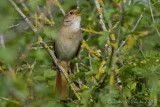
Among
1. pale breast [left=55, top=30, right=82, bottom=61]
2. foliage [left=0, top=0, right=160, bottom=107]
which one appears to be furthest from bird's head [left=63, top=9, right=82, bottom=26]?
foliage [left=0, top=0, right=160, bottom=107]

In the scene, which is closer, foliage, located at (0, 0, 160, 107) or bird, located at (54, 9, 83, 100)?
foliage, located at (0, 0, 160, 107)

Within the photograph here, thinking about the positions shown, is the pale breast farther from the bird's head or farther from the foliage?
the foliage

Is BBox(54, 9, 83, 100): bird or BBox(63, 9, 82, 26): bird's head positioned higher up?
BBox(63, 9, 82, 26): bird's head

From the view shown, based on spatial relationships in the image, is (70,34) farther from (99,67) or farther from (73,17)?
(99,67)

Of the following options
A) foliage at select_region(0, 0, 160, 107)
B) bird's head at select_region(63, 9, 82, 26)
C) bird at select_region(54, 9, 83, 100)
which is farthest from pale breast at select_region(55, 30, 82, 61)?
foliage at select_region(0, 0, 160, 107)

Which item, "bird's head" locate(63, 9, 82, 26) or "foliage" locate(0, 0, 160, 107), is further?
"bird's head" locate(63, 9, 82, 26)

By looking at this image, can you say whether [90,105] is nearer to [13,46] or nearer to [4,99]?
[4,99]

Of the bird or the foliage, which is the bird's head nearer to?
the bird

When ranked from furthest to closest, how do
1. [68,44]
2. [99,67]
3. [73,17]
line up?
[68,44] → [73,17] → [99,67]

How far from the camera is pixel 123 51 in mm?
2926

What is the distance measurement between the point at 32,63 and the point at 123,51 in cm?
98

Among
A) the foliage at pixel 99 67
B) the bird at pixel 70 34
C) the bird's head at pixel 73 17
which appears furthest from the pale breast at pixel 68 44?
the foliage at pixel 99 67

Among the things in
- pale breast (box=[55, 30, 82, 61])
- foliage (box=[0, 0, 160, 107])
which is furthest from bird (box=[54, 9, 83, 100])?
foliage (box=[0, 0, 160, 107])

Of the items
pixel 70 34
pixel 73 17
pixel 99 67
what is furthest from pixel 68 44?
pixel 99 67
